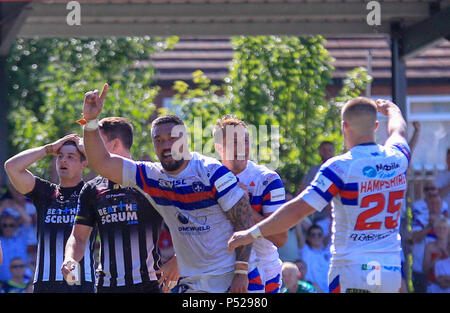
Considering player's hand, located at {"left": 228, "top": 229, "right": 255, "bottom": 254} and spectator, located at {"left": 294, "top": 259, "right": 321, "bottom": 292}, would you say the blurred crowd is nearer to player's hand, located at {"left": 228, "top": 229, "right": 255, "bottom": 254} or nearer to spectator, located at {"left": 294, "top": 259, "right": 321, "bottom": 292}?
spectator, located at {"left": 294, "top": 259, "right": 321, "bottom": 292}

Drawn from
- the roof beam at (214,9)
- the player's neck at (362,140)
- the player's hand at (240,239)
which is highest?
the roof beam at (214,9)

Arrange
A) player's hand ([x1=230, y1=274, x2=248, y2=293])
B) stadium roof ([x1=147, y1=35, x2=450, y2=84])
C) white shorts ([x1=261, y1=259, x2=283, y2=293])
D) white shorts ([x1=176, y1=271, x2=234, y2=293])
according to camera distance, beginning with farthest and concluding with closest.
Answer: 1. stadium roof ([x1=147, y1=35, x2=450, y2=84])
2. white shorts ([x1=261, y1=259, x2=283, y2=293])
3. white shorts ([x1=176, y1=271, x2=234, y2=293])
4. player's hand ([x1=230, y1=274, x2=248, y2=293])

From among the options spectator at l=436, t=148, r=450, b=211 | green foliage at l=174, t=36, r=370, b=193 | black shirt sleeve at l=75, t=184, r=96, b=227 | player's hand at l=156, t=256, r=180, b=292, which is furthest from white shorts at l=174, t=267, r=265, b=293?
green foliage at l=174, t=36, r=370, b=193

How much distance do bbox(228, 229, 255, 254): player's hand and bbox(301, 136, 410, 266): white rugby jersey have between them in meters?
0.43

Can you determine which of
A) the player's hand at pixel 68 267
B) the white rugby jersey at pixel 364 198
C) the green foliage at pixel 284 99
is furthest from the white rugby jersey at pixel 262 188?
the green foliage at pixel 284 99

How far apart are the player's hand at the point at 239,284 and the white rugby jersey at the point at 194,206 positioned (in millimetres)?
128

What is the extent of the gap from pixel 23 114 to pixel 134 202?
26.1ft

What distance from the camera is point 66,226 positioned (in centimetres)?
728

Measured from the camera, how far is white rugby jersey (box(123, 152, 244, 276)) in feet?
19.6

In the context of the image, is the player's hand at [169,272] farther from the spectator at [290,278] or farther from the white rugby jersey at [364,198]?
the spectator at [290,278]

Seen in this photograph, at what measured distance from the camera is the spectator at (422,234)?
35.4 feet

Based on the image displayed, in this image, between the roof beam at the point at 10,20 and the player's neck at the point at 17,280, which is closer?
the roof beam at the point at 10,20
